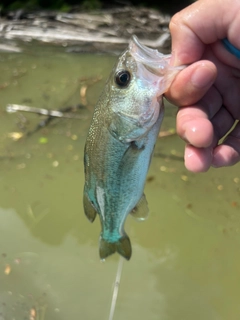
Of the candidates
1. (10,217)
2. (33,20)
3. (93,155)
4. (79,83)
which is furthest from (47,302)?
(33,20)

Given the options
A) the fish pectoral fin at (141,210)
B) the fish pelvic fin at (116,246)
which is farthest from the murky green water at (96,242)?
the fish pectoral fin at (141,210)

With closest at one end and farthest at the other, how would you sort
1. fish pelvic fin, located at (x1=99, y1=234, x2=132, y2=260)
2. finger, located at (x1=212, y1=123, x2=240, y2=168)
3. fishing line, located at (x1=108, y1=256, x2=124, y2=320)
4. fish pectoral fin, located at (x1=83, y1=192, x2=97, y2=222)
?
finger, located at (x1=212, y1=123, x2=240, y2=168) → fish pectoral fin, located at (x1=83, y1=192, x2=97, y2=222) → fish pelvic fin, located at (x1=99, y1=234, x2=132, y2=260) → fishing line, located at (x1=108, y1=256, x2=124, y2=320)

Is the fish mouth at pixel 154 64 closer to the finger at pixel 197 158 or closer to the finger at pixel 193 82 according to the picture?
the finger at pixel 193 82

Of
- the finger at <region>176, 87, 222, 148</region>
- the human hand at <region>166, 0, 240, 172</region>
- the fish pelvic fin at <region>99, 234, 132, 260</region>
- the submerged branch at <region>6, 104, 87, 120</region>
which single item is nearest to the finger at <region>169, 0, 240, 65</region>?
the human hand at <region>166, 0, 240, 172</region>

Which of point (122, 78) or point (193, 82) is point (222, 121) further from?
point (122, 78)

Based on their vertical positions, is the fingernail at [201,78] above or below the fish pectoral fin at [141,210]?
above

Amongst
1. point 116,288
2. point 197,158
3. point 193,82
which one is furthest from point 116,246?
point 116,288

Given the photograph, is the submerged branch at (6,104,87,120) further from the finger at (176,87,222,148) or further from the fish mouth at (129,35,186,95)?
the fish mouth at (129,35,186,95)
